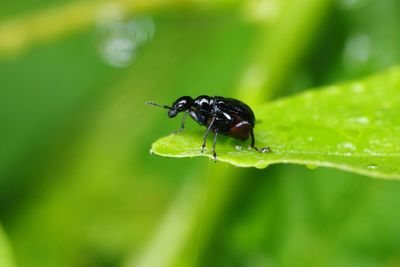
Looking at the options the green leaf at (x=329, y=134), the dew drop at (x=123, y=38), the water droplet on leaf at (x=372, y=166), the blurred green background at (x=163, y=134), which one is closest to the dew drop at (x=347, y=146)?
the green leaf at (x=329, y=134)

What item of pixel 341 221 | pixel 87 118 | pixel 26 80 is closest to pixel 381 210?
pixel 341 221

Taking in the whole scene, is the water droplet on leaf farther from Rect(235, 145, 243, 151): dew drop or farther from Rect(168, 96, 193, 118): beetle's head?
Rect(168, 96, 193, 118): beetle's head

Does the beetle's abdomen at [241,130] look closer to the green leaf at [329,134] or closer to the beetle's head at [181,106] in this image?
the green leaf at [329,134]

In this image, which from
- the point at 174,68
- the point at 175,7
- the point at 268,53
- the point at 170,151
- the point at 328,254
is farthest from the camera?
the point at 174,68

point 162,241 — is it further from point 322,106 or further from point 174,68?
point 174,68

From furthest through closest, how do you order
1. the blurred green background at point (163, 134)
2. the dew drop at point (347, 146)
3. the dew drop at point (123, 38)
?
the dew drop at point (123, 38), the blurred green background at point (163, 134), the dew drop at point (347, 146)

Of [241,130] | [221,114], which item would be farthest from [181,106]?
[241,130]

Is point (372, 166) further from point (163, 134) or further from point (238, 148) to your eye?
point (163, 134)

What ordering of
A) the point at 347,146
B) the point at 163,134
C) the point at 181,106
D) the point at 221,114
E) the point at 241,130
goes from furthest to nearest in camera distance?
the point at 163,134
the point at 181,106
the point at 221,114
the point at 241,130
the point at 347,146
